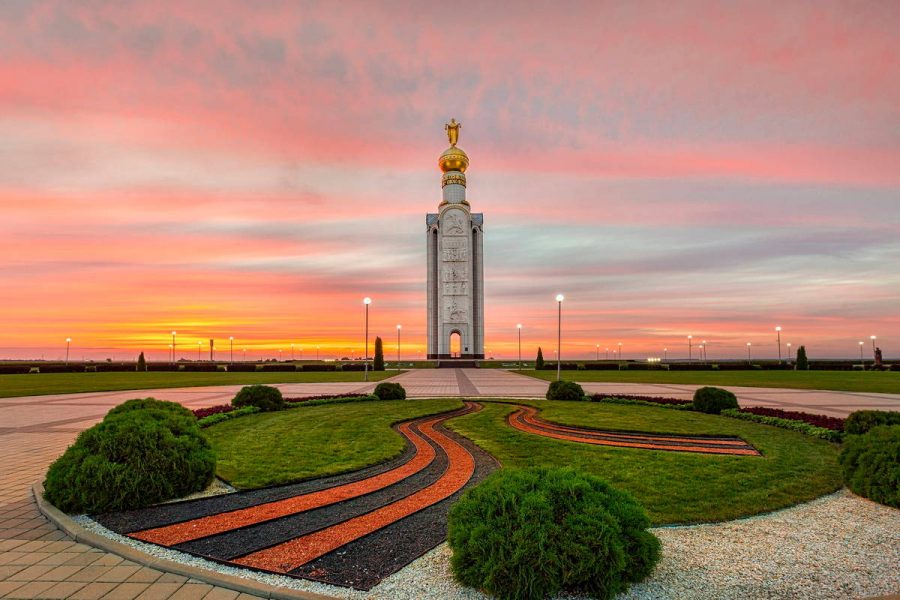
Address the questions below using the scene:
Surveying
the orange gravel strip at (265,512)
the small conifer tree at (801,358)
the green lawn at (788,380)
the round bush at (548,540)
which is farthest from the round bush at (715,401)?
the small conifer tree at (801,358)

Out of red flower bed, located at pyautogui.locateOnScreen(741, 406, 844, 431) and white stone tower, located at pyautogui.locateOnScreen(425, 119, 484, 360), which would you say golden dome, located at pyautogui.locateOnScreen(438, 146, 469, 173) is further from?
red flower bed, located at pyautogui.locateOnScreen(741, 406, 844, 431)

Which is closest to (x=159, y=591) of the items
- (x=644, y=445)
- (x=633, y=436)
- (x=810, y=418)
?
(x=644, y=445)

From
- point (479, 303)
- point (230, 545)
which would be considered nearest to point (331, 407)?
point (230, 545)

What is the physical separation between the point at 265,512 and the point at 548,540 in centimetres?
411

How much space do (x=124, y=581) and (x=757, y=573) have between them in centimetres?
594

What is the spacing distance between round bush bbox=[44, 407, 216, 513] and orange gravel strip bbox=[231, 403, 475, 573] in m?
2.56

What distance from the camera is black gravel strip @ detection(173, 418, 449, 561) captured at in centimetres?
504

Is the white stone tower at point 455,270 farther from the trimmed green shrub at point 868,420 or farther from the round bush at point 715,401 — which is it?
the trimmed green shrub at point 868,420

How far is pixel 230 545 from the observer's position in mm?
5133

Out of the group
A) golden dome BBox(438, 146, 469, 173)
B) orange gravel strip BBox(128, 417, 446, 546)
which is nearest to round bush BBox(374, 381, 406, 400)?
orange gravel strip BBox(128, 417, 446, 546)

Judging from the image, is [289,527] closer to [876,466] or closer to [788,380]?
[876,466]

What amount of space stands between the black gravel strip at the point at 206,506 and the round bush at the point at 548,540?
374cm

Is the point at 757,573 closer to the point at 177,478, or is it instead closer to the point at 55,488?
the point at 177,478

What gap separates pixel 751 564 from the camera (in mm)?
4719
